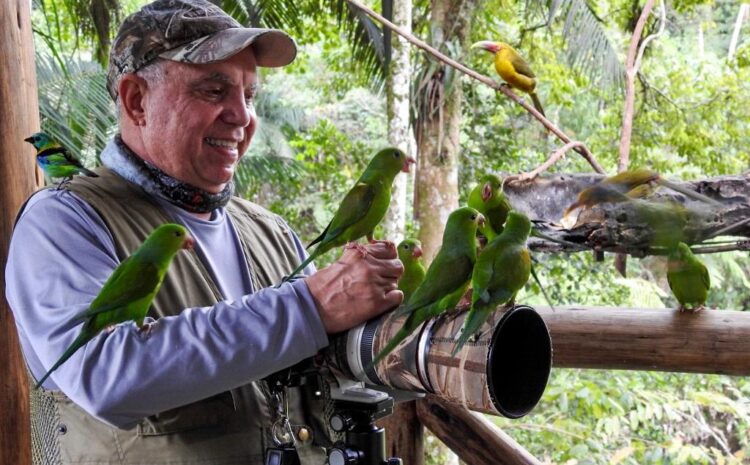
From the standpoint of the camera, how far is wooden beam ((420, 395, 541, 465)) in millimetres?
2328

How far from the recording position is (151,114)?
160 cm

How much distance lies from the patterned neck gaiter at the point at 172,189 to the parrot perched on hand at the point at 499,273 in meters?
0.63

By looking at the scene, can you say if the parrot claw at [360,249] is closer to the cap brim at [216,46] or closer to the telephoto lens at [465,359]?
the telephoto lens at [465,359]

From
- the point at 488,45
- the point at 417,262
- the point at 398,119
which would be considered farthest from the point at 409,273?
the point at 398,119

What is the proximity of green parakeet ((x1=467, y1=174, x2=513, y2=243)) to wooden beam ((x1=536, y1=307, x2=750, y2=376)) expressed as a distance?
0.72m

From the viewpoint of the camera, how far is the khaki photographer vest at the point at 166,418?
1.37 m

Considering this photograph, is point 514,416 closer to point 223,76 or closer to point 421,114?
point 223,76

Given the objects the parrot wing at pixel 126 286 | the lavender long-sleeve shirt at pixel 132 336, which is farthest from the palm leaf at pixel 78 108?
the parrot wing at pixel 126 286

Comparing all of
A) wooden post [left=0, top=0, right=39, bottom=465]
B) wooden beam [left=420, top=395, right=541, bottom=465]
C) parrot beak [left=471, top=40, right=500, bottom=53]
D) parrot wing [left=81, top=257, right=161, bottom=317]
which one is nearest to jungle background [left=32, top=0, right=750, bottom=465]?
parrot beak [left=471, top=40, right=500, bottom=53]

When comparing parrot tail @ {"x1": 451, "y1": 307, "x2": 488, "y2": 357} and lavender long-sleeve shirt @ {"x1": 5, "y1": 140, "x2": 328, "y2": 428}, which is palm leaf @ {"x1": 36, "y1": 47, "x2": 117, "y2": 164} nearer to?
lavender long-sleeve shirt @ {"x1": 5, "y1": 140, "x2": 328, "y2": 428}

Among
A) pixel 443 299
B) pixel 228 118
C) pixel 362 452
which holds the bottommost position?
pixel 362 452

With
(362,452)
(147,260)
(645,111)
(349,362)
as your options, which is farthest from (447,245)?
(645,111)

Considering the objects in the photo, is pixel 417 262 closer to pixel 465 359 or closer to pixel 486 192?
pixel 486 192

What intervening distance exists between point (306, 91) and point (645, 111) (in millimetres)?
5480
